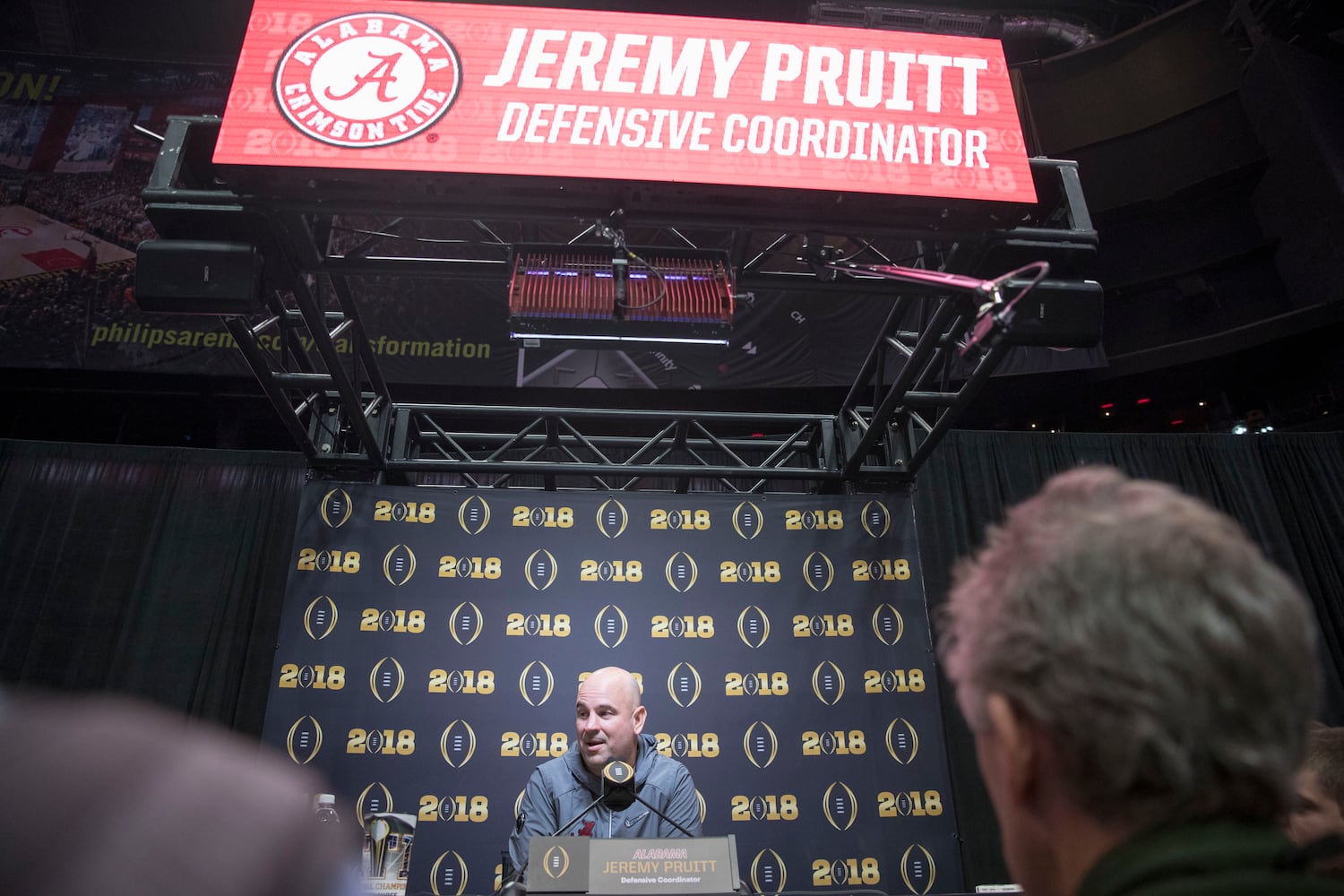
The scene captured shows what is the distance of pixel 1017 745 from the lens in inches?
29.0

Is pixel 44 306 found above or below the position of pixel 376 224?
below

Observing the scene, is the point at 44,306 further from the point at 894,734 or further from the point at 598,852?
the point at 894,734

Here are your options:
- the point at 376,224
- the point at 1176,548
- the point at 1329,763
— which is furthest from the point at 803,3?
the point at 1176,548

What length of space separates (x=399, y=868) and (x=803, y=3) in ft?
28.8

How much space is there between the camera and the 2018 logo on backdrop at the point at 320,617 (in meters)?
5.15

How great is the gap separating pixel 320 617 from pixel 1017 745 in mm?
5268

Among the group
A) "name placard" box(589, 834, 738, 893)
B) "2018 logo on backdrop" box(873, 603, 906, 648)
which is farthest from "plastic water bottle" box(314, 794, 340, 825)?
"2018 logo on backdrop" box(873, 603, 906, 648)

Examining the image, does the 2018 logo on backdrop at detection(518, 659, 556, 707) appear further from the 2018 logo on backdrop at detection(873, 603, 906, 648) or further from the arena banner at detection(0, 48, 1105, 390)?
the arena banner at detection(0, 48, 1105, 390)

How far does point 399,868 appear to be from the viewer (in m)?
2.88

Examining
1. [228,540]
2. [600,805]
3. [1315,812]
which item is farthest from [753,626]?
[228,540]

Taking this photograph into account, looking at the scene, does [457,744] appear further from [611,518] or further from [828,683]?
[828,683]

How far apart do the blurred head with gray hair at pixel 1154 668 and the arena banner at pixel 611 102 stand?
3.01 metres

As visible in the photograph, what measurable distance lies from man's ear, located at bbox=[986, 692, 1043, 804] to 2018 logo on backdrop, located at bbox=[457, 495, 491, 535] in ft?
16.7

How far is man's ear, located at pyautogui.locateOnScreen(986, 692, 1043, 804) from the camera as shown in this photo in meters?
0.74
